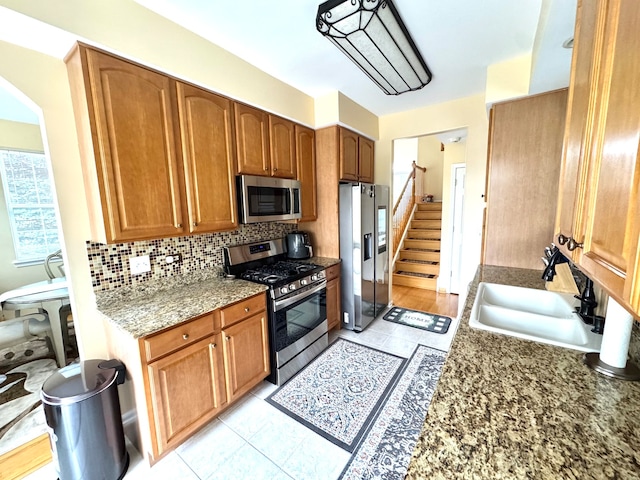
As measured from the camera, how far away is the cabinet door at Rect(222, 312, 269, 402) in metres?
1.82

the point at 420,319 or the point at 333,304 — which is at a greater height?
the point at 333,304

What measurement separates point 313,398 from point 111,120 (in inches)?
90.2

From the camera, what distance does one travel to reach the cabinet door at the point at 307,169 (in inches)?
108

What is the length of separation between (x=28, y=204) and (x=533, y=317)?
5.43 m

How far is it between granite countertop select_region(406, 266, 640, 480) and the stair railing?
432 cm

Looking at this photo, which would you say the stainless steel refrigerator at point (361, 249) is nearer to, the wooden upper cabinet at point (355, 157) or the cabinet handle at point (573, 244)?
the wooden upper cabinet at point (355, 157)

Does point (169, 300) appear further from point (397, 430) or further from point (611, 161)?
point (611, 161)

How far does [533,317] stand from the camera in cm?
141

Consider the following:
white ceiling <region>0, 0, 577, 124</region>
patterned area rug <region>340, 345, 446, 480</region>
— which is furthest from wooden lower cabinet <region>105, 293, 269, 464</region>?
white ceiling <region>0, 0, 577, 124</region>

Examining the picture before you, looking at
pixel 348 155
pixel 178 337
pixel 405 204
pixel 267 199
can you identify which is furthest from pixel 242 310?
pixel 405 204

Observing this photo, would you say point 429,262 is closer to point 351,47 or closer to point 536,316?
point 536,316

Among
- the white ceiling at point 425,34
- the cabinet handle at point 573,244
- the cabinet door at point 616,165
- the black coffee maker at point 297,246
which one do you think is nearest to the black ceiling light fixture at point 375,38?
the white ceiling at point 425,34

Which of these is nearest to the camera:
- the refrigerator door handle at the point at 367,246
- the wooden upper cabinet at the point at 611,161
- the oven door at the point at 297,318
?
the wooden upper cabinet at the point at 611,161

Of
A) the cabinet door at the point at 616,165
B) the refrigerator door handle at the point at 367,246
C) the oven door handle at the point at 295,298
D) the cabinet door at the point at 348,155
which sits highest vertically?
the cabinet door at the point at 348,155
